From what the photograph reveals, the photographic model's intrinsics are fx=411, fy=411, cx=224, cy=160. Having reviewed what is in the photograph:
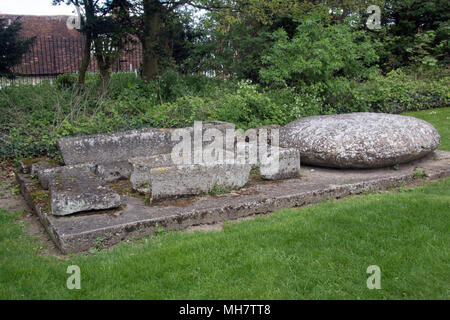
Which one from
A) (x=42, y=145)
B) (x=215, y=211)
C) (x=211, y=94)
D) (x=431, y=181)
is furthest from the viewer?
(x=211, y=94)

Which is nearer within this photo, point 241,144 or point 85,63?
point 241,144

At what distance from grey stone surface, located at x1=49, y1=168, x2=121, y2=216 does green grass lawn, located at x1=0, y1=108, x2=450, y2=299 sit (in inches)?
17.8

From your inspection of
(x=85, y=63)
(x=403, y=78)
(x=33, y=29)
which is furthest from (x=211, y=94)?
(x=33, y=29)

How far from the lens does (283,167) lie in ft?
18.3

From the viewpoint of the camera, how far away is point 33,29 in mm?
26797

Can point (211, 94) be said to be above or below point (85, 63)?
below

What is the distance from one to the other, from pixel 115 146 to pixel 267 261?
10.4 feet

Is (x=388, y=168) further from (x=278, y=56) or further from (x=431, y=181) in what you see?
(x=278, y=56)

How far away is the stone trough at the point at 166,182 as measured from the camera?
4.18 m

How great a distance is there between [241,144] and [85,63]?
6.22m
